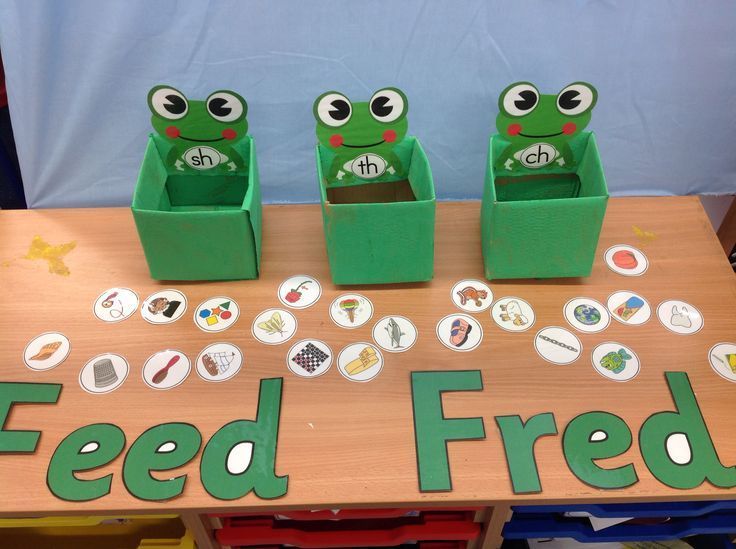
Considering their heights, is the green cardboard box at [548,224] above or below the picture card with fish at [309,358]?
above

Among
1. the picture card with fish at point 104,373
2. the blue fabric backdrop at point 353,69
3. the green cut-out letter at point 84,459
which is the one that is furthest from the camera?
the blue fabric backdrop at point 353,69

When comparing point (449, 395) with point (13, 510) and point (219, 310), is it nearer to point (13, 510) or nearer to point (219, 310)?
point (219, 310)

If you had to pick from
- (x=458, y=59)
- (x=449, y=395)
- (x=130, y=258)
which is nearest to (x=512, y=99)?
(x=458, y=59)

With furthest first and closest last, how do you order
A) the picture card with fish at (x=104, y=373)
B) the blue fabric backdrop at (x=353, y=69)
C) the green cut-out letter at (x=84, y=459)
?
the blue fabric backdrop at (x=353, y=69) → the picture card with fish at (x=104, y=373) → the green cut-out letter at (x=84, y=459)

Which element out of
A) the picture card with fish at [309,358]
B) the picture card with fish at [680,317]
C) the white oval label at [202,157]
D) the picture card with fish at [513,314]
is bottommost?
the picture card with fish at [309,358]

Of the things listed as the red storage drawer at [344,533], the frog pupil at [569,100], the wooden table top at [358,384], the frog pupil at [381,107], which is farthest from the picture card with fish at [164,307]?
the frog pupil at [569,100]

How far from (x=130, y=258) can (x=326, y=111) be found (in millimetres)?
425

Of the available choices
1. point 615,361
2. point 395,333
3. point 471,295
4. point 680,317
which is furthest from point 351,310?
point 680,317

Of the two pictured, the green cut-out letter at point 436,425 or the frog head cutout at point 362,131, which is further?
the frog head cutout at point 362,131

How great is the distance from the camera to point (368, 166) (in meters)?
1.00

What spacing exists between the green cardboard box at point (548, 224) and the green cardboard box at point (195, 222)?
0.38 m

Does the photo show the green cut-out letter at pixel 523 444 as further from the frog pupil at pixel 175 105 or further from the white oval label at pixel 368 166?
the frog pupil at pixel 175 105

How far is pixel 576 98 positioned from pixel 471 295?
0.35 metres

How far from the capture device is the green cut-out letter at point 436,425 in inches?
30.1
